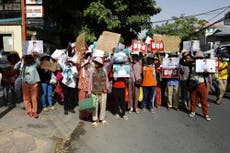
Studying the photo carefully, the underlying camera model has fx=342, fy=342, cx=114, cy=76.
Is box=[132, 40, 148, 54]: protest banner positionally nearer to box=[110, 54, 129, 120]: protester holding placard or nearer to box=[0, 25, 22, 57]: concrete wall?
box=[110, 54, 129, 120]: protester holding placard

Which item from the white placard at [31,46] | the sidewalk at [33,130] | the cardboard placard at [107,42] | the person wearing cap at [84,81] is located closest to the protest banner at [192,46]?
the cardboard placard at [107,42]

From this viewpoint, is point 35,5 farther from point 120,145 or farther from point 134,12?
point 134,12

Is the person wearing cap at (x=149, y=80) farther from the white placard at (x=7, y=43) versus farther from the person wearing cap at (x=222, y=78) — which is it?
the white placard at (x=7, y=43)

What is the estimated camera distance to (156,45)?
10.8m

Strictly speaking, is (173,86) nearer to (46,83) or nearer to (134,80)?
(134,80)

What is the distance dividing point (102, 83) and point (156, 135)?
5.97 feet

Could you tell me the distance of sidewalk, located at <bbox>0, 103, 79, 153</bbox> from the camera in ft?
19.9

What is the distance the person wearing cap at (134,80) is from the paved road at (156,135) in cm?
46

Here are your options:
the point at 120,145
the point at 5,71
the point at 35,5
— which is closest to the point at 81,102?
the point at 120,145

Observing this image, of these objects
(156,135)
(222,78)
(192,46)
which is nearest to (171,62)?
(192,46)

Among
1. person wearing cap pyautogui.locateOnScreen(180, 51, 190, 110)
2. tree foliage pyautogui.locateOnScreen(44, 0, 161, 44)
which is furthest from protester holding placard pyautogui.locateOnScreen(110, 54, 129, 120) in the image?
tree foliage pyautogui.locateOnScreen(44, 0, 161, 44)

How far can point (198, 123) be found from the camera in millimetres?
8430

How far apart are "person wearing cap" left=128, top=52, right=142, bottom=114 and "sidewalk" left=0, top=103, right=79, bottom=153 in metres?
1.64

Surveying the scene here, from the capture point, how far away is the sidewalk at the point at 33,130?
606cm
